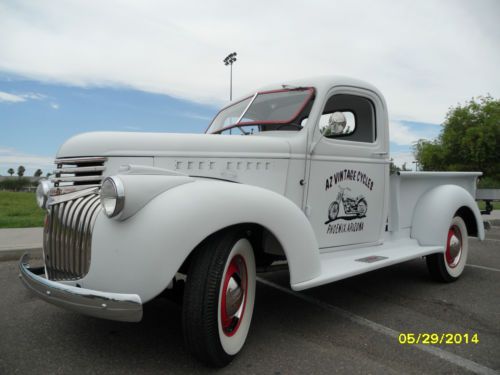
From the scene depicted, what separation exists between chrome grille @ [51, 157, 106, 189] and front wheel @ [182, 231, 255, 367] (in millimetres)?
876

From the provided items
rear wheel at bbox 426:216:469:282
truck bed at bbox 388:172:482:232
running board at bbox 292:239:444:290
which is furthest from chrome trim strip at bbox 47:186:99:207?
rear wheel at bbox 426:216:469:282

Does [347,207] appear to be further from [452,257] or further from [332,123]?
[452,257]

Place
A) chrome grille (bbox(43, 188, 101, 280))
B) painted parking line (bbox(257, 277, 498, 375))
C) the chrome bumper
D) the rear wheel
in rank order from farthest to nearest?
the rear wheel < painted parking line (bbox(257, 277, 498, 375)) < chrome grille (bbox(43, 188, 101, 280)) < the chrome bumper

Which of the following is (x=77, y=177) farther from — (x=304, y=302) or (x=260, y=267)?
(x=304, y=302)

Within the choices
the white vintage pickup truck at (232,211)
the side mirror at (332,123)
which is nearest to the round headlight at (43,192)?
the white vintage pickup truck at (232,211)

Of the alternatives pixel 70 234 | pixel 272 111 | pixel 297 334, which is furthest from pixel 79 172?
pixel 297 334

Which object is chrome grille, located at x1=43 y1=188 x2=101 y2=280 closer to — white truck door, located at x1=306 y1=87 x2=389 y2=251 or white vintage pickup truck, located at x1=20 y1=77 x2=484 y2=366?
white vintage pickup truck, located at x1=20 y1=77 x2=484 y2=366

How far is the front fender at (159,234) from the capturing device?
1.99m

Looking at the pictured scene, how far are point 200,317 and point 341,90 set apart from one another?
2.37 meters

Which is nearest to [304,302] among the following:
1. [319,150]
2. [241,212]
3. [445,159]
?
[319,150]

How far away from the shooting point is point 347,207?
346 centimetres

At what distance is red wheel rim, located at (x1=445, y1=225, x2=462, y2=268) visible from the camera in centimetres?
431

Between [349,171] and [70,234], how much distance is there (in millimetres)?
2266
